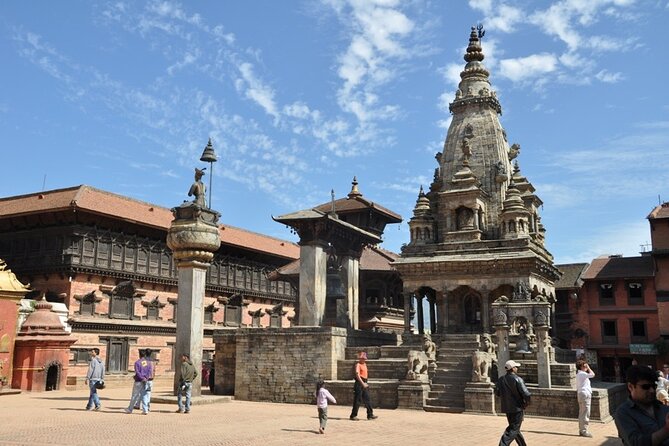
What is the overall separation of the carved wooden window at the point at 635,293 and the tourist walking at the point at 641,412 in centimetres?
4140

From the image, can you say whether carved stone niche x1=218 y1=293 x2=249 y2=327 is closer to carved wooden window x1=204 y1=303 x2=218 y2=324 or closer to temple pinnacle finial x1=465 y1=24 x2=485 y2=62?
carved wooden window x1=204 y1=303 x2=218 y2=324

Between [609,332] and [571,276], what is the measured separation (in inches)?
177

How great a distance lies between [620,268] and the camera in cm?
4341

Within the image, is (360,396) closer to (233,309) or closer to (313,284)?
(313,284)

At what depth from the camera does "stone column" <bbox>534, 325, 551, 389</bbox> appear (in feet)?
58.5

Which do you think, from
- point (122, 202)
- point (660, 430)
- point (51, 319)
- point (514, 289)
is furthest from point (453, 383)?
point (122, 202)

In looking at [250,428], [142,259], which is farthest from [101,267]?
[250,428]

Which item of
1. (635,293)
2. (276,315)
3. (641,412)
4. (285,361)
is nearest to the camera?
(641,412)

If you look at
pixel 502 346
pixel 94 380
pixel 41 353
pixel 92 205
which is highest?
pixel 92 205

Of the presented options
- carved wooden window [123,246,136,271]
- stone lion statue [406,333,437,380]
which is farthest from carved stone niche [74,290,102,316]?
stone lion statue [406,333,437,380]

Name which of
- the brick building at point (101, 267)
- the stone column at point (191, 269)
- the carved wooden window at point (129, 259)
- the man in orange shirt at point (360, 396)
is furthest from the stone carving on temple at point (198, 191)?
the carved wooden window at point (129, 259)

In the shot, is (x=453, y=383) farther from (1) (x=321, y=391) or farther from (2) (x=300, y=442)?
(2) (x=300, y=442)

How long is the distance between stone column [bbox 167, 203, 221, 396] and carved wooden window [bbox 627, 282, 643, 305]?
3317cm

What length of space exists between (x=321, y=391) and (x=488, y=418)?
225 inches
